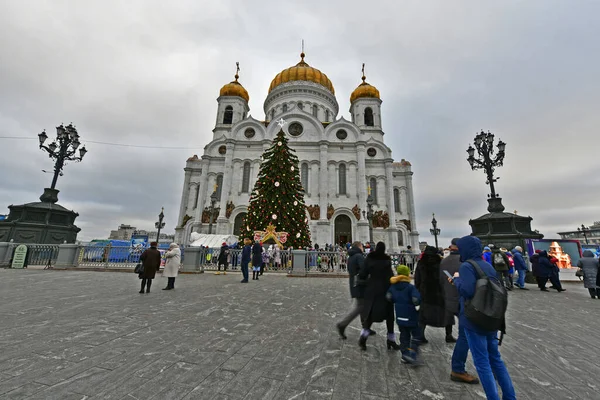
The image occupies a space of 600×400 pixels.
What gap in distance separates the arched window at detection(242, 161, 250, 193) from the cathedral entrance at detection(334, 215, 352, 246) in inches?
431

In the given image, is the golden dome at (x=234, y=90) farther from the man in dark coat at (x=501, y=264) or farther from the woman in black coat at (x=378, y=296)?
the woman in black coat at (x=378, y=296)

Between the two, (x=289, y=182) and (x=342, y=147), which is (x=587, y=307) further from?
(x=342, y=147)

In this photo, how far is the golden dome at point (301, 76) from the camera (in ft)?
119

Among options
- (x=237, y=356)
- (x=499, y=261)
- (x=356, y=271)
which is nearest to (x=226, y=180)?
(x=499, y=261)

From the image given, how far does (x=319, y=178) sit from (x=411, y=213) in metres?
12.5

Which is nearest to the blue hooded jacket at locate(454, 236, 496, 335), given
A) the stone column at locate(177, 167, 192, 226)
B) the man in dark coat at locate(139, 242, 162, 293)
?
the man in dark coat at locate(139, 242, 162, 293)

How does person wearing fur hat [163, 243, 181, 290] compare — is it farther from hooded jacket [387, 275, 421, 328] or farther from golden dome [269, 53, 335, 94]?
golden dome [269, 53, 335, 94]

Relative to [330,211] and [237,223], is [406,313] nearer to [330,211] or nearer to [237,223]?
[330,211]

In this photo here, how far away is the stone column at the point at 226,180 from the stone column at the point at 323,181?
10.5 metres

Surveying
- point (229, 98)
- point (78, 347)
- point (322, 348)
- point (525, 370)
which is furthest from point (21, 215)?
point (229, 98)

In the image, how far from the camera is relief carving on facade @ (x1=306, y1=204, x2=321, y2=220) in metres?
27.3

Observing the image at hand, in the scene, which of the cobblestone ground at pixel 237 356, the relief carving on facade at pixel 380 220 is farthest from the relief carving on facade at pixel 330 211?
the cobblestone ground at pixel 237 356

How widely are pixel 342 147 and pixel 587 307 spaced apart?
84.5ft

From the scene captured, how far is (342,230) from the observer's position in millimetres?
27594
